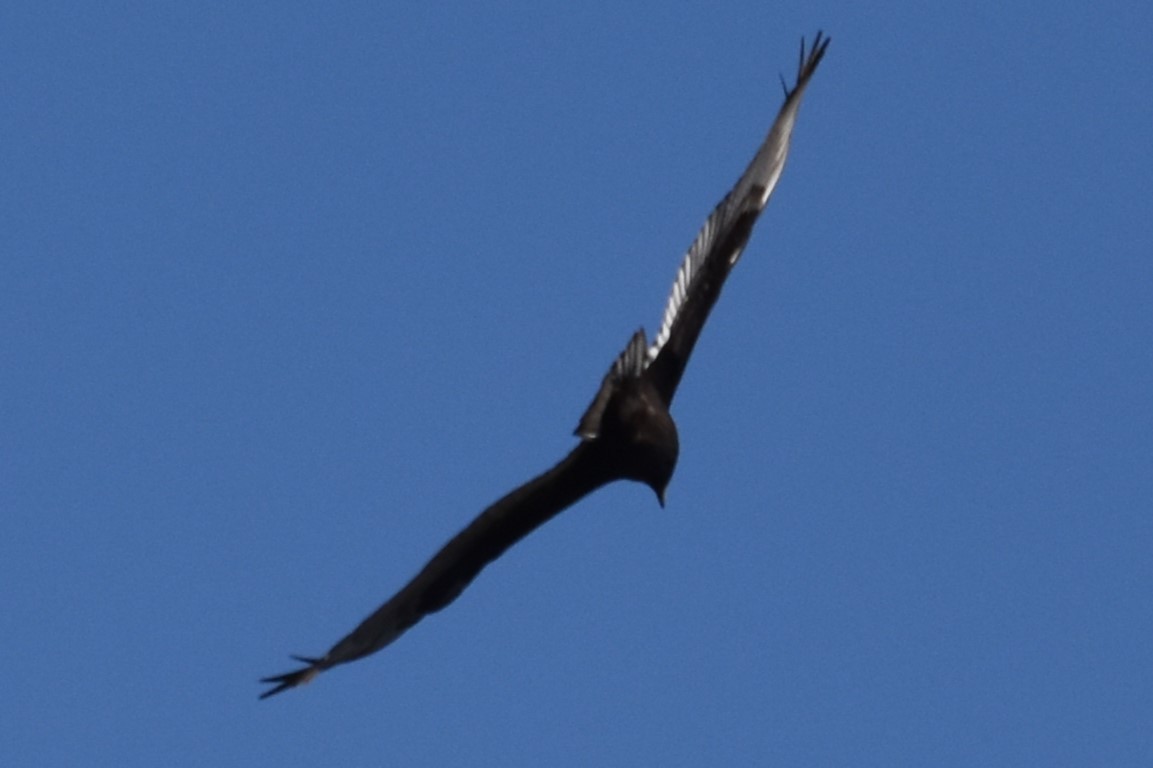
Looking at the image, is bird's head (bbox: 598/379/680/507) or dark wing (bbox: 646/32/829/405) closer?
bird's head (bbox: 598/379/680/507)

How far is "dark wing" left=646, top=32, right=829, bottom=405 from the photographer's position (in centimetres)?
1838

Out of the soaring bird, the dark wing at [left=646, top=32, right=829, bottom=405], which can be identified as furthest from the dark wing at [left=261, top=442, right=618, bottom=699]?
the dark wing at [left=646, top=32, right=829, bottom=405]

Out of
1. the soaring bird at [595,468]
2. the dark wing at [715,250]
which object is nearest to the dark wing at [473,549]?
the soaring bird at [595,468]

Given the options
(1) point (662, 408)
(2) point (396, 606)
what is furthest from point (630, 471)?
(2) point (396, 606)

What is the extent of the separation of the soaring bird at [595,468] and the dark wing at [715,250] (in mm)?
11

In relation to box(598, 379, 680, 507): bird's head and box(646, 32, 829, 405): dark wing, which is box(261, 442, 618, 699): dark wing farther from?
box(646, 32, 829, 405): dark wing

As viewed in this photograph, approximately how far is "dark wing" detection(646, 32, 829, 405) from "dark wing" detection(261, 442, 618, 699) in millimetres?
946

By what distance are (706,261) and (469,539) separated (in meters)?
3.06

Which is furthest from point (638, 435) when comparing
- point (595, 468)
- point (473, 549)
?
point (473, 549)

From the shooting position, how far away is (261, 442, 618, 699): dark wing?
17.7m

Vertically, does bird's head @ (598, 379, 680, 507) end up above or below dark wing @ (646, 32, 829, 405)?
below

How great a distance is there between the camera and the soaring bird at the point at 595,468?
17453 millimetres

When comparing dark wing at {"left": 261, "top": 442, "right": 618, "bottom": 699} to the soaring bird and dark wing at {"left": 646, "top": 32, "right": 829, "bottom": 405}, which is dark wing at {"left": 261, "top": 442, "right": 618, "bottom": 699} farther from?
dark wing at {"left": 646, "top": 32, "right": 829, "bottom": 405}

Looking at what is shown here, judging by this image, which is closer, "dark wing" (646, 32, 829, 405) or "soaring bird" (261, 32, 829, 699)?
"soaring bird" (261, 32, 829, 699)
